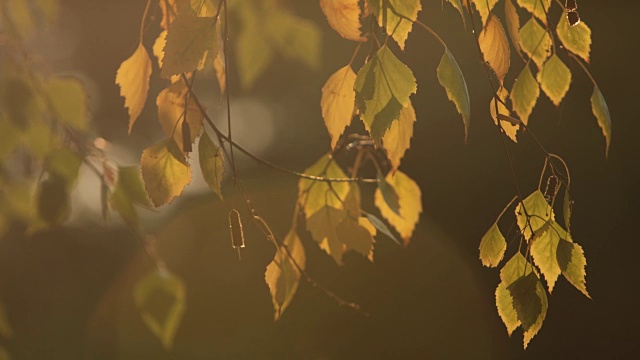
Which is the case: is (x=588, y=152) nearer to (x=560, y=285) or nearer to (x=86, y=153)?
(x=560, y=285)

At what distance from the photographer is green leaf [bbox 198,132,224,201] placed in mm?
920

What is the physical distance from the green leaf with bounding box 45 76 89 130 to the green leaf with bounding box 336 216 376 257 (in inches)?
20.2

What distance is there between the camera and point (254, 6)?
5.51 ft

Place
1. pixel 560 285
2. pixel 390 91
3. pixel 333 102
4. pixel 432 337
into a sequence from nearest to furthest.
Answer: pixel 390 91 < pixel 333 102 < pixel 560 285 < pixel 432 337

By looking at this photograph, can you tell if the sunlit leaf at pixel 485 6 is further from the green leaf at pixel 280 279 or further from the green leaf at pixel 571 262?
the green leaf at pixel 280 279

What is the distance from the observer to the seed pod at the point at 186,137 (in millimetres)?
958

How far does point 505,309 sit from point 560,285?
5.53 m

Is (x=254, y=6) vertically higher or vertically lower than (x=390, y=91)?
lower

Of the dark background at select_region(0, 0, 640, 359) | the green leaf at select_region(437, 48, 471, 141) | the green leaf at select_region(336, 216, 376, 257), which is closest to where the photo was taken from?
the green leaf at select_region(437, 48, 471, 141)

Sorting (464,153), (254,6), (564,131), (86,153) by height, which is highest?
(254,6)

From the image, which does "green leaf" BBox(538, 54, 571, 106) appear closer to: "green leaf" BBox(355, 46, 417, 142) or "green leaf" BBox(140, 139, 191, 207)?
"green leaf" BBox(355, 46, 417, 142)

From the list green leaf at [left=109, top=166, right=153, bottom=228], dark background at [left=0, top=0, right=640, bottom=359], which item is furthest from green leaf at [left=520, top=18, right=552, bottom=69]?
dark background at [left=0, top=0, right=640, bottom=359]

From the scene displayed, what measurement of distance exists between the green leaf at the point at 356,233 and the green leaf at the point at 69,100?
1.68ft

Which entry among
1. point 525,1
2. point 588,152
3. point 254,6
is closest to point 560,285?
point 588,152
